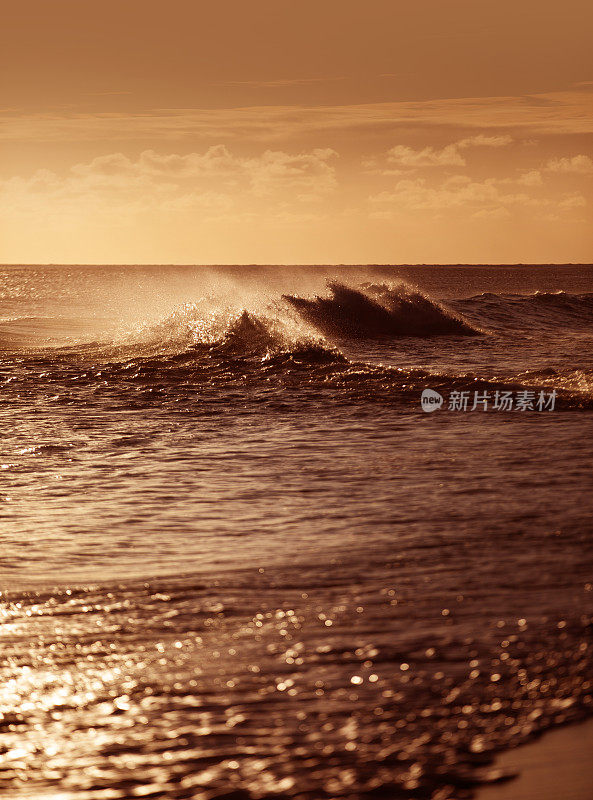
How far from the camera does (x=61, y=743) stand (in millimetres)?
3945

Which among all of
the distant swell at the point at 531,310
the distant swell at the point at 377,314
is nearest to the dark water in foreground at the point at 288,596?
the distant swell at the point at 377,314

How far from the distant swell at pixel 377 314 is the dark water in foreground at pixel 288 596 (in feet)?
45.6

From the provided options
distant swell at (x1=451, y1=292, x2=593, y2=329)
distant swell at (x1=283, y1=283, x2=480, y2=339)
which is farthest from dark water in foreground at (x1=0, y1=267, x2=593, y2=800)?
distant swell at (x1=451, y1=292, x2=593, y2=329)

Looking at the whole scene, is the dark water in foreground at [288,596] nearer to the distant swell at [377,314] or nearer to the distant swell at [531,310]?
the distant swell at [377,314]

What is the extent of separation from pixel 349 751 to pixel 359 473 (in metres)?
4.95

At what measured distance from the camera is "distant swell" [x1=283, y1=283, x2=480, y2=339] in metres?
27.1

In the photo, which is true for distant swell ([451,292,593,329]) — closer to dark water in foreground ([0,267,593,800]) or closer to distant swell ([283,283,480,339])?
distant swell ([283,283,480,339])

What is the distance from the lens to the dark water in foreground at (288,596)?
12.8 ft

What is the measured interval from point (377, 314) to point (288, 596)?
2331 cm

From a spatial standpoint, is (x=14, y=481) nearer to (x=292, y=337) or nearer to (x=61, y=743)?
(x=61, y=743)

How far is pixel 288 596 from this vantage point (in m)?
5.54

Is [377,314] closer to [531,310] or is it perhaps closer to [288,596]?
[531,310]

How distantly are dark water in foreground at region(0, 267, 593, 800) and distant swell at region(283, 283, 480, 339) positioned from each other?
13887 mm

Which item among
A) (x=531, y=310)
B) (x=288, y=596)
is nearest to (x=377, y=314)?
(x=531, y=310)
